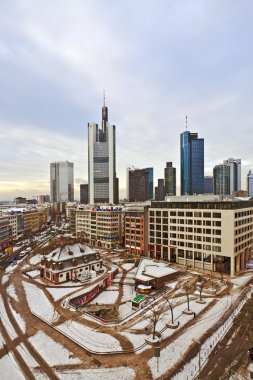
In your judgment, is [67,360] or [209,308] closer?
[67,360]

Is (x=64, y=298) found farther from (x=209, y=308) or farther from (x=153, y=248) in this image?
(x=153, y=248)

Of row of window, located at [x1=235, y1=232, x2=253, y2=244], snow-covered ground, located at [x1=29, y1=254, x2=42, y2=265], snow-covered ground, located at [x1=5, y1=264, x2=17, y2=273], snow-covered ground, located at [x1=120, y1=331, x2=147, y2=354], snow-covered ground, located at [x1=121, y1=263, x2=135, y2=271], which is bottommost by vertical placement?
snow-covered ground, located at [x1=121, y1=263, x2=135, y2=271]

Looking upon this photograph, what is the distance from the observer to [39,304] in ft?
210

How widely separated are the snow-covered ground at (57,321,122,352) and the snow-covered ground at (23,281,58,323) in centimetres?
597

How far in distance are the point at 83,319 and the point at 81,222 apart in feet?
386

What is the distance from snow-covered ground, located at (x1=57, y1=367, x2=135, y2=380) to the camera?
36.0 m

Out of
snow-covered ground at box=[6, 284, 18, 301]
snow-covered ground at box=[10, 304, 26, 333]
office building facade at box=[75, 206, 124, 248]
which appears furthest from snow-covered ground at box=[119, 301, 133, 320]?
office building facade at box=[75, 206, 124, 248]

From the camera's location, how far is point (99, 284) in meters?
78.1

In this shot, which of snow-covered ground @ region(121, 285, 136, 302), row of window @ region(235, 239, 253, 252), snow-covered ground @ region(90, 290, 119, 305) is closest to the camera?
snow-covered ground @ region(90, 290, 119, 305)

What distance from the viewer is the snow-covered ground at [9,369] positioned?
121 ft

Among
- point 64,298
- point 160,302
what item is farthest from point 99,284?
point 160,302

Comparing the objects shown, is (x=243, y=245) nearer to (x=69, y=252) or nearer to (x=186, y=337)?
(x=186, y=337)

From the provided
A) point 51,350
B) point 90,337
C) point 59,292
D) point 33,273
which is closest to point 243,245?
point 59,292

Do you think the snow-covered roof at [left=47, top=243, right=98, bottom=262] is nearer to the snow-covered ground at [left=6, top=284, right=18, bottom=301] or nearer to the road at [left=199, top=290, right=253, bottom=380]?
the snow-covered ground at [left=6, top=284, right=18, bottom=301]
